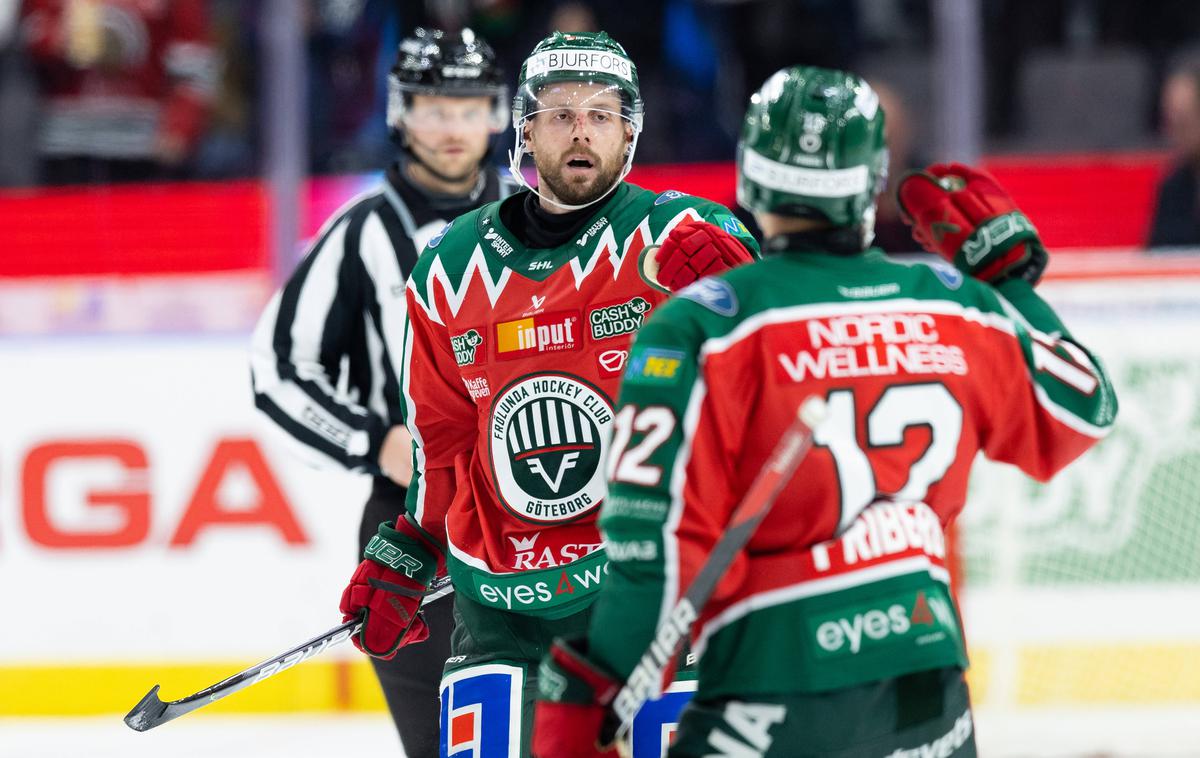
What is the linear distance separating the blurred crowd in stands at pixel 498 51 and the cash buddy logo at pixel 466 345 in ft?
11.8

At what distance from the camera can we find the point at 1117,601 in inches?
185

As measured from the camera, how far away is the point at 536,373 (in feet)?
7.56

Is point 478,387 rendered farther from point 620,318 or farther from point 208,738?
point 208,738

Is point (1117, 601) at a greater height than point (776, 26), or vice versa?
point (776, 26)

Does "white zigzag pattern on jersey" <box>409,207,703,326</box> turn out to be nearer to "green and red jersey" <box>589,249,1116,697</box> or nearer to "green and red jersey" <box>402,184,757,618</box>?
"green and red jersey" <box>402,184,757,618</box>

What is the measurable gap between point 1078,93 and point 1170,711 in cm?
255

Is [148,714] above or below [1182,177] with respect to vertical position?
below

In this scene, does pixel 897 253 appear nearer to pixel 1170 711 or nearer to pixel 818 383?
pixel 1170 711

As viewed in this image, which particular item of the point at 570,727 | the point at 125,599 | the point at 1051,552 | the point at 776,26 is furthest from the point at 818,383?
the point at 776,26

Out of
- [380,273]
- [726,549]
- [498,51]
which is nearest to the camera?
[726,549]

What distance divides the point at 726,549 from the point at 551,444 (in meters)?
0.63

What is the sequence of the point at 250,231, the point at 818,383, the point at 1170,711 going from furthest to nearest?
the point at 250,231
the point at 1170,711
the point at 818,383

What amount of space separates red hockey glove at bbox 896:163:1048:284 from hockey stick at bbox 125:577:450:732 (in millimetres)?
1102

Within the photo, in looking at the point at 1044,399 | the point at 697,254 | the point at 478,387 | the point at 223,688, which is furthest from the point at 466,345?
the point at 1044,399
